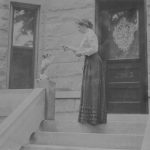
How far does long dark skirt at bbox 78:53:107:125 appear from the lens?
24.9 ft

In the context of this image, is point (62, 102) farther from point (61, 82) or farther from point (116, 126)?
point (116, 126)

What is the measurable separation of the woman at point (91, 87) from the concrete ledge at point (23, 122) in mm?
891

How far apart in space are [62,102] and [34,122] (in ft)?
9.07

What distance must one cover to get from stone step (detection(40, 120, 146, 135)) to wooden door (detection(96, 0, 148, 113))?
8.67ft

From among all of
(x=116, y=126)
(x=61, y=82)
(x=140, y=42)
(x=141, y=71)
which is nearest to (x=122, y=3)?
(x=140, y=42)

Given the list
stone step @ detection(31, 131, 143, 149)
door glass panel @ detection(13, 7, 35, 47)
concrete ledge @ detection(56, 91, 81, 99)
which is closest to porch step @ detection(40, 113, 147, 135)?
stone step @ detection(31, 131, 143, 149)

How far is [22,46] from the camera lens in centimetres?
1122

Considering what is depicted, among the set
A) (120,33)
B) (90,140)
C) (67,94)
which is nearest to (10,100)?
(67,94)

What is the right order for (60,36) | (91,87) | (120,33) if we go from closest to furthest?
(91,87)
(120,33)
(60,36)

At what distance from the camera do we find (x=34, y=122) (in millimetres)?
7621

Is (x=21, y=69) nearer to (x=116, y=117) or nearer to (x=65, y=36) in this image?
(x=65, y=36)

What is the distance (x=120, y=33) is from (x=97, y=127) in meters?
3.96

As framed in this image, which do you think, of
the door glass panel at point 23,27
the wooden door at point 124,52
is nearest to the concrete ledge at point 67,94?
the wooden door at point 124,52

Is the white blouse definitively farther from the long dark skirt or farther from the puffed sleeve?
the long dark skirt
